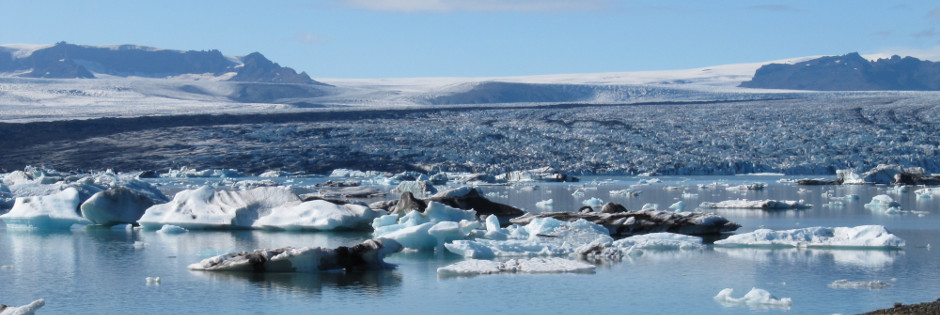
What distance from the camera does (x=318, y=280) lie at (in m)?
7.60

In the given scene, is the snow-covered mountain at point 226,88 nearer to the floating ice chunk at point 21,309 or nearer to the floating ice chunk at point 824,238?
the floating ice chunk at point 824,238

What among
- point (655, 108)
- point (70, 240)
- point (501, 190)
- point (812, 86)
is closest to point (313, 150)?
point (501, 190)

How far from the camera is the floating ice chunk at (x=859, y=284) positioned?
7.02 metres

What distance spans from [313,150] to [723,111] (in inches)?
503

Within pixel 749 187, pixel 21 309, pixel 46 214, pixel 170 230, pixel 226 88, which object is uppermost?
pixel 226 88

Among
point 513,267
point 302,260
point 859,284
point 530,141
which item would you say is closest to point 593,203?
point 513,267

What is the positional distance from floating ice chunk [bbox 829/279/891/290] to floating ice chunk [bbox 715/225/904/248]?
87.0 inches

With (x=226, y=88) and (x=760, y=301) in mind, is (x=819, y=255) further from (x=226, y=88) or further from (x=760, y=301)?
(x=226, y=88)

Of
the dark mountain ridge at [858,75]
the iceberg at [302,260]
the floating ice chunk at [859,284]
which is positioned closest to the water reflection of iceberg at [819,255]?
the floating ice chunk at [859,284]

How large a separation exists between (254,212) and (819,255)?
20.1 feet

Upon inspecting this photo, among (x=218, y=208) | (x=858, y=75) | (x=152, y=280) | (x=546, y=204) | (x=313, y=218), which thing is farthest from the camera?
(x=858, y=75)

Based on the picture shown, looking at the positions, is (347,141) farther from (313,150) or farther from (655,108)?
(655,108)

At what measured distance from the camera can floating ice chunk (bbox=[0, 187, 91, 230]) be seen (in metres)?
12.4

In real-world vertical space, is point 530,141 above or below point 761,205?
above
